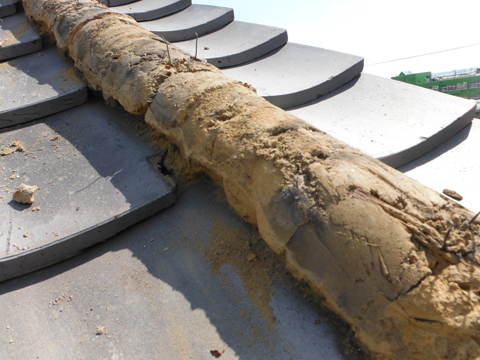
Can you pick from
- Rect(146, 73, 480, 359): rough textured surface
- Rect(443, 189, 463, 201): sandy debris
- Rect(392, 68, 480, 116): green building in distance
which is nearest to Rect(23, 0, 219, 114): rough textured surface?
Rect(146, 73, 480, 359): rough textured surface

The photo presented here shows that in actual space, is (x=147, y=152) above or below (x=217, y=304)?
above

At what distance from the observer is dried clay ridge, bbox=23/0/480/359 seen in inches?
41.7

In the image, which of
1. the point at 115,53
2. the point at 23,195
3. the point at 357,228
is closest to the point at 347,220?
the point at 357,228

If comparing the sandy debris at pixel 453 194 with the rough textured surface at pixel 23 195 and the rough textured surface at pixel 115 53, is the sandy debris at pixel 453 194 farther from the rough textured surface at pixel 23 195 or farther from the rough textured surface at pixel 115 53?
the rough textured surface at pixel 23 195

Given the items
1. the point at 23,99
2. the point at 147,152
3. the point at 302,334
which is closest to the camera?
the point at 302,334

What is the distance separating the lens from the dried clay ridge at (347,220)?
3.48 ft

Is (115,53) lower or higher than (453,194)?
higher

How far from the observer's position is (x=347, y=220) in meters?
1.19

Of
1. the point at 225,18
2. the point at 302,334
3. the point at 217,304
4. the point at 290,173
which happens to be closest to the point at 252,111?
the point at 290,173

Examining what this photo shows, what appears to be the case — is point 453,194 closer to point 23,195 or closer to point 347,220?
point 347,220

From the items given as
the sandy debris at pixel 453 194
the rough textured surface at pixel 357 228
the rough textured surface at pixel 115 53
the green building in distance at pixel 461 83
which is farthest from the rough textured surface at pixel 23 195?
the green building in distance at pixel 461 83

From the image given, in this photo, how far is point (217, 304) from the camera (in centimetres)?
143

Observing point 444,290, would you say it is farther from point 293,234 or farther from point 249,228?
point 249,228

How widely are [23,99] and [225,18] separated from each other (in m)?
3.01
